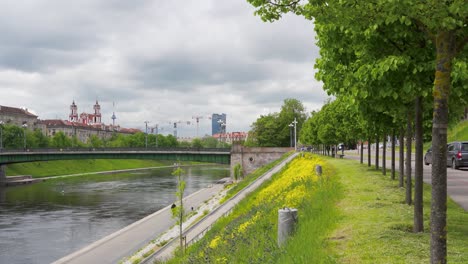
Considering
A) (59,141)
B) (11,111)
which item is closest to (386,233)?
(59,141)

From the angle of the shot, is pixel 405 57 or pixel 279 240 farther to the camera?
pixel 279 240

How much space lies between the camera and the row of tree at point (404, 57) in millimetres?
6848

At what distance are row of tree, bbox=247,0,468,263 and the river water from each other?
83.1 feet

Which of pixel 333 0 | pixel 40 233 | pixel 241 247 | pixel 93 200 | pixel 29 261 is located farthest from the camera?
pixel 93 200

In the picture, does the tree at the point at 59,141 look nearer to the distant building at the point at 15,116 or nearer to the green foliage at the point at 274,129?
the distant building at the point at 15,116

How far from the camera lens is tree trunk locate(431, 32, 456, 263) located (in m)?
6.77

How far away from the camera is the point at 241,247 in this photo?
1257cm

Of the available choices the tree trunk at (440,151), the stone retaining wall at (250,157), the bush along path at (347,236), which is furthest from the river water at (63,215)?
the tree trunk at (440,151)

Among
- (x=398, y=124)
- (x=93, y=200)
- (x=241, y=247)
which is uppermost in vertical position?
(x=398, y=124)

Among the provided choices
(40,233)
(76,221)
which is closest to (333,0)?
(40,233)

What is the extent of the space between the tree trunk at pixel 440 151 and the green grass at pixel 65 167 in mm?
109120

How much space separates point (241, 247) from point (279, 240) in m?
1.49

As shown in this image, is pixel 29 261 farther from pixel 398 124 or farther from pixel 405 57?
pixel 405 57

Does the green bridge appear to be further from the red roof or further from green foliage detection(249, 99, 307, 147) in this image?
the red roof
